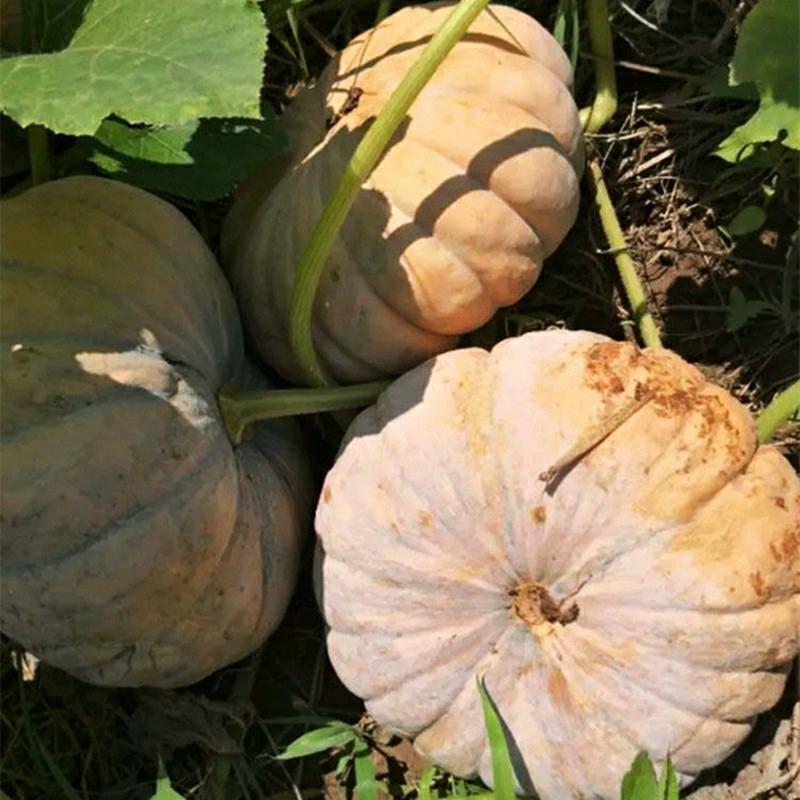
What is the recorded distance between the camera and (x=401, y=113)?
1994 mm

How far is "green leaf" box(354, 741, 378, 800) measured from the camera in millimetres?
2340

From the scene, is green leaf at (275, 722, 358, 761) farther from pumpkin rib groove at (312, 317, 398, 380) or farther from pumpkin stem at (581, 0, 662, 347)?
pumpkin stem at (581, 0, 662, 347)

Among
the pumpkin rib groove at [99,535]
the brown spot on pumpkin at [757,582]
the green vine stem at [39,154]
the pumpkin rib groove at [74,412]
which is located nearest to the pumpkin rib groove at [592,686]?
the brown spot on pumpkin at [757,582]

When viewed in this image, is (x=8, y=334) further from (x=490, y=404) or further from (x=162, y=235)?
(x=490, y=404)

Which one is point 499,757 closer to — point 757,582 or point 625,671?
point 625,671

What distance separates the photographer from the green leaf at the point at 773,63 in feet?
6.70

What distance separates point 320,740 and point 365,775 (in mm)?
96

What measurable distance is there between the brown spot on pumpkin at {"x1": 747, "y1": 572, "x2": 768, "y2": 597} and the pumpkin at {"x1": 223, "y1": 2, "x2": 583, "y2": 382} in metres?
0.57

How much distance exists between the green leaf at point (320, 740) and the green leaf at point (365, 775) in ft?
0.09

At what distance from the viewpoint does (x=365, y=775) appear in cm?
237

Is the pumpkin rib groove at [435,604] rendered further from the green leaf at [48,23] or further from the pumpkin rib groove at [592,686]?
the green leaf at [48,23]

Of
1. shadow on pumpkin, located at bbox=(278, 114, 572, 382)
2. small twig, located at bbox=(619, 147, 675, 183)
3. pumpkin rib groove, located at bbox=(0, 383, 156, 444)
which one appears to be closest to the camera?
pumpkin rib groove, located at bbox=(0, 383, 156, 444)

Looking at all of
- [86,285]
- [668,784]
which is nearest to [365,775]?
[668,784]

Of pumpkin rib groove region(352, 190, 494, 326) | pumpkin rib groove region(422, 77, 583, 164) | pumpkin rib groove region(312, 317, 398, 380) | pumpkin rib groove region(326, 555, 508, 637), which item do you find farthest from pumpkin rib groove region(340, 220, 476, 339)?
pumpkin rib groove region(326, 555, 508, 637)
